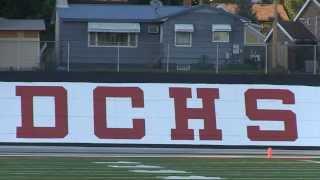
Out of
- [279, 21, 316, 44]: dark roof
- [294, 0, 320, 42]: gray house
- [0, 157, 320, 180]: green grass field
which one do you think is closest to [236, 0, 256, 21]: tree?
[294, 0, 320, 42]: gray house

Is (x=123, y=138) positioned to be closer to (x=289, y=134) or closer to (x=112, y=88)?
(x=112, y=88)

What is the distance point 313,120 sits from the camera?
20000 millimetres

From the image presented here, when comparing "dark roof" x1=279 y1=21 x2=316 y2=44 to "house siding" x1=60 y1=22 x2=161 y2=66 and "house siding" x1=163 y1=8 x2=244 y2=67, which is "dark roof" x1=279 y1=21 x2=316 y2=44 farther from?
"house siding" x1=60 y1=22 x2=161 y2=66

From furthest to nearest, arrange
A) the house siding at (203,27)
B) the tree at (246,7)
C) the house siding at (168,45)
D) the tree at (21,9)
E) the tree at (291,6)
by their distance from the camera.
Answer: the tree at (291,6) < the tree at (246,7) < the tree at (21,9) < the house siding at (203,27) < the house siding at (168,45)

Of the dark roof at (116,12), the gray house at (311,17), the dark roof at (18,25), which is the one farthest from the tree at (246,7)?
the dark roof at (18,25)

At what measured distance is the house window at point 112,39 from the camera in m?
51.0

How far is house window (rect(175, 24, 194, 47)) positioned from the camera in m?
51.2

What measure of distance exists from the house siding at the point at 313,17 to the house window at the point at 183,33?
1216 centimetres

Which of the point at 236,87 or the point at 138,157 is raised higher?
the point at 236,87

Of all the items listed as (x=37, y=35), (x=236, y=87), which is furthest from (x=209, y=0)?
(x=236, y=87)

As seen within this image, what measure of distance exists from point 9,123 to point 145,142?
10.3 ft

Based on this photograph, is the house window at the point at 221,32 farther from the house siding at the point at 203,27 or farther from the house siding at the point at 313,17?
the house siding at the point at 313,17

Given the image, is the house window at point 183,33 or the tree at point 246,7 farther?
the tree at point 246,7

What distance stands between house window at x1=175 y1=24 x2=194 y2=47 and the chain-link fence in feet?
2.18
